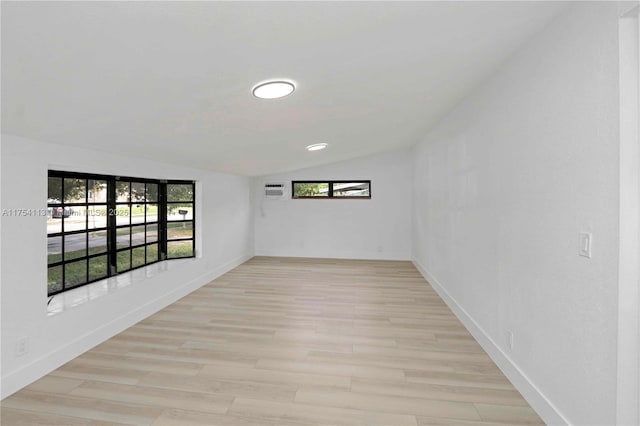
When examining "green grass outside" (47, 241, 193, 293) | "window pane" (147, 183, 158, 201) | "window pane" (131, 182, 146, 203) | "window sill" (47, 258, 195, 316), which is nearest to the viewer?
"window sill" (47, 258, 195, 316)

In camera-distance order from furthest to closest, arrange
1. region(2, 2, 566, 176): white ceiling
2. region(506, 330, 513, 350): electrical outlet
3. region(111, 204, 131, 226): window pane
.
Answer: region(111, 204, 131, 226): window pane < region(506, 330, 513, 350): electrical outlet < region(2, 2, 566, 176): white ceiling

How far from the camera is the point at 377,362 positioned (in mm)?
2502

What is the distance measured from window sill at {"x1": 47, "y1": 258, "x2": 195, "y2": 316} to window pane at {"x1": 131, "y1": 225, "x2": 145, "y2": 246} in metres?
0.33

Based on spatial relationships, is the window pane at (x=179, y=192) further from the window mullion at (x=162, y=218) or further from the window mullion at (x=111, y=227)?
the window mullion at (x=111, y=227)

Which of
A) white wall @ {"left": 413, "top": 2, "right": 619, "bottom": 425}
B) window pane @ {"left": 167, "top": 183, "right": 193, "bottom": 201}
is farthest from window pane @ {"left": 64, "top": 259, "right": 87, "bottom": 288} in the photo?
white wall @ {"left": 413, "top": 2, "right": 619, "bottom": 425}

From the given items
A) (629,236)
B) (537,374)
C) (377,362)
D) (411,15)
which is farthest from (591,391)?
(411,15)

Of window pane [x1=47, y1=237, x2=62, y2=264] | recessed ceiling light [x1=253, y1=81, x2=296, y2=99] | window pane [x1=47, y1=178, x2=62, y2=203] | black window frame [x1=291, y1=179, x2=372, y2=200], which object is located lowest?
window pane [x1=47, y1=237, x2=62, y2=264]

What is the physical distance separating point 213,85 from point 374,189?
5150 millimetres

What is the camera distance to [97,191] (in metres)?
3.21

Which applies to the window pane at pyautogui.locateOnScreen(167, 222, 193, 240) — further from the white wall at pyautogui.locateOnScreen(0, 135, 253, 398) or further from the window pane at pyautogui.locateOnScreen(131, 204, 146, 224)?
the white wall at pyautogui.locateOnScreen(0, 135, 253, 398)

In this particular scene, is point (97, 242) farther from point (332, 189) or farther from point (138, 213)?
point (332, 189)

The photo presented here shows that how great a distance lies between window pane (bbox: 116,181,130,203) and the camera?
350 cm

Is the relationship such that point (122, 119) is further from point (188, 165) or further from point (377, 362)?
point (377, 362)

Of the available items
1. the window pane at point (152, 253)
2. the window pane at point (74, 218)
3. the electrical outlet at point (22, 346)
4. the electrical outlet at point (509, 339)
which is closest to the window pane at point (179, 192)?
the window pane at point (152, 253)
